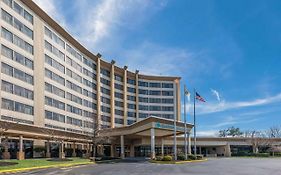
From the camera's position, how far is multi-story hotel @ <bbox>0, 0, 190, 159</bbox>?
6075 centimetres

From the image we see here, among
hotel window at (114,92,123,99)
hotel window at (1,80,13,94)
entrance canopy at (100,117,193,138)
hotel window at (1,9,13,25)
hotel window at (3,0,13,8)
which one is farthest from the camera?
hotel window at (114,92,123,99)

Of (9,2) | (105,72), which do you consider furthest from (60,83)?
(105,72)

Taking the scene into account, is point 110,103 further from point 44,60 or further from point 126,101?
point 44,60

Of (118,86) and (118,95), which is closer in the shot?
(118,95)

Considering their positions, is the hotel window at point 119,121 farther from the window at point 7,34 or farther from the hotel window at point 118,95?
the window at point 7,34

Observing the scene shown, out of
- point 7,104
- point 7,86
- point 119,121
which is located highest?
point 7,86

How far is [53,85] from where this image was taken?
77.3 meters

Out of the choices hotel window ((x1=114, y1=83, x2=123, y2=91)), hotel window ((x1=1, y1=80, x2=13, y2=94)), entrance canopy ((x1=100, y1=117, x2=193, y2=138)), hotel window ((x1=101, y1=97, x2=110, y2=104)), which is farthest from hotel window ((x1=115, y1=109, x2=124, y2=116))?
hotel window ((x1=1, y1=80, x2=13, y2=94))

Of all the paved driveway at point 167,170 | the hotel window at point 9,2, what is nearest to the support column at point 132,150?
the hotel window at point 9,2

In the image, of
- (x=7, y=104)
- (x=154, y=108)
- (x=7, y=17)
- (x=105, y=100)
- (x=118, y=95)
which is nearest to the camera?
(x=7, y=104)

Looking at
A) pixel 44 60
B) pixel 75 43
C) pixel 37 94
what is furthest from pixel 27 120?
pixel 75 43

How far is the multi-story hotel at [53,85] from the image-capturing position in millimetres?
60750

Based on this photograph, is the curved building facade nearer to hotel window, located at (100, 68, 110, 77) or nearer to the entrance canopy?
hotel window, located at (100, 68, 110, 77)

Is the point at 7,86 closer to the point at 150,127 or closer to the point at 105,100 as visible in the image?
the point at 150,127
